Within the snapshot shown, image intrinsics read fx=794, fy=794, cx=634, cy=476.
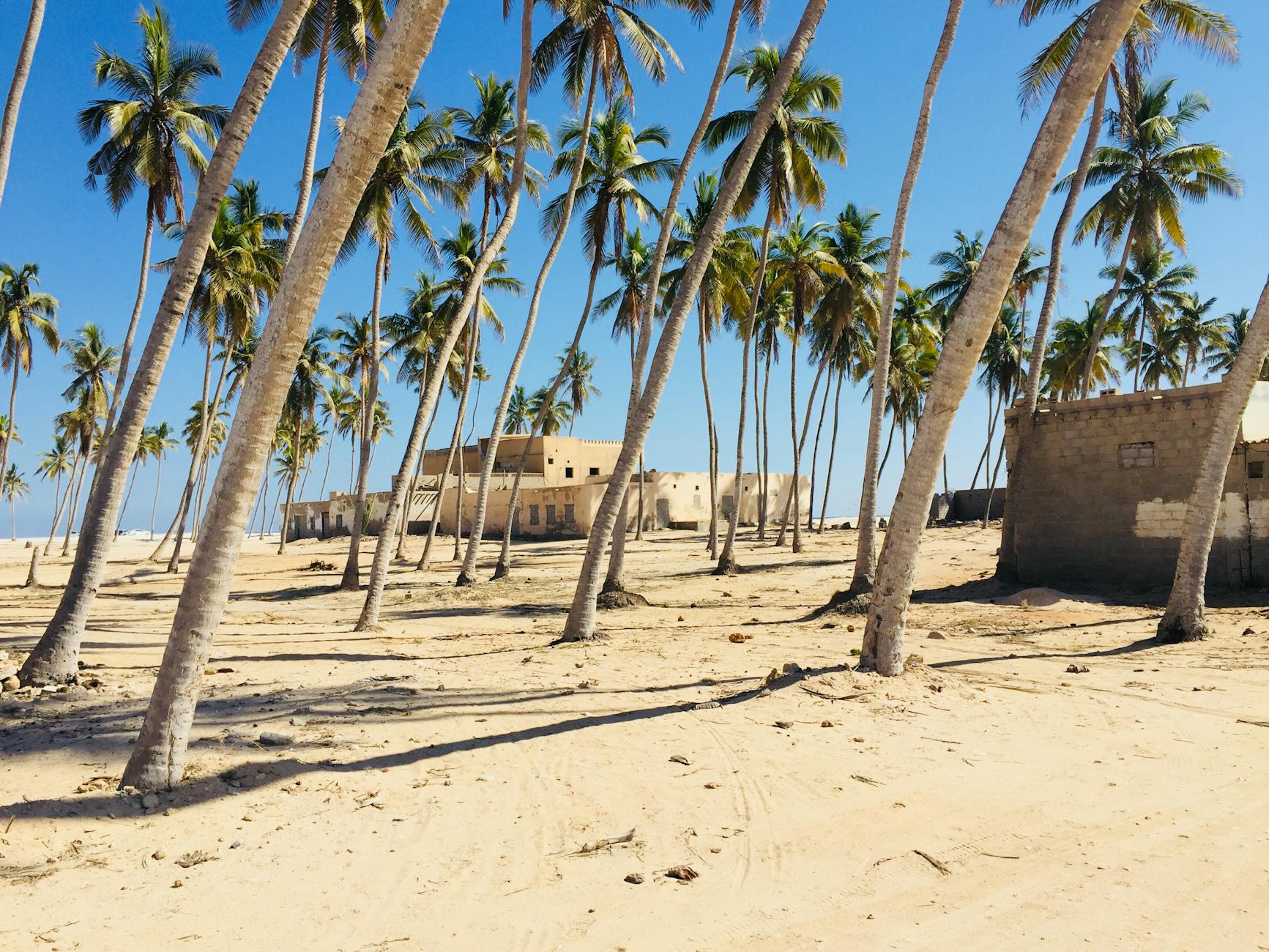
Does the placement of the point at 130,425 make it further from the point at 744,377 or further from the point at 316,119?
the point at 744,377

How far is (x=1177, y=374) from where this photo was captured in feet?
138

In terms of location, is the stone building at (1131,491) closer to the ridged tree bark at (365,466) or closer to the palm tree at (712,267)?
the palm tree at (712,267)

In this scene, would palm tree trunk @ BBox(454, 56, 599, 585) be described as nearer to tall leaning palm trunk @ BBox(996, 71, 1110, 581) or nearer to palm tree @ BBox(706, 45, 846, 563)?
palm tree @ BBox(706, 45, 846, 563)

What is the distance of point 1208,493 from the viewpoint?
1087 cm

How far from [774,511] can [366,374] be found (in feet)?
86.4

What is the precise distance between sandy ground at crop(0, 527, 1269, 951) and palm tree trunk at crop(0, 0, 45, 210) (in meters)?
6.35

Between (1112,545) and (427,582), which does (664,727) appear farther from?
(427,582)

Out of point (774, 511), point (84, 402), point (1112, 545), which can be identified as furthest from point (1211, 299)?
point (84, 402)

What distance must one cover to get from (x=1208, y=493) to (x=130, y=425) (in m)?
13.2

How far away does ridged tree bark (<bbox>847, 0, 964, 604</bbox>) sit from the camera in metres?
14.8

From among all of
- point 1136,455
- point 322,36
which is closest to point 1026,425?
point 1136,455

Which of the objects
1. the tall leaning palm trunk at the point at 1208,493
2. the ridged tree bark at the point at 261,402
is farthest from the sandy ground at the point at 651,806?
the tall leaning palm trunk at the point at 1208,493

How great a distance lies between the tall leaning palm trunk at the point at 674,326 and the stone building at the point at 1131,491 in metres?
10.7

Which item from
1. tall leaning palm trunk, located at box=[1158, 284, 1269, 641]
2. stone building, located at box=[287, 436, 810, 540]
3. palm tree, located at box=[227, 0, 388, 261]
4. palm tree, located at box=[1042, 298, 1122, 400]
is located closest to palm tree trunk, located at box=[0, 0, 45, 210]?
palm tree, located at box=[227, 0, 388, 261]
